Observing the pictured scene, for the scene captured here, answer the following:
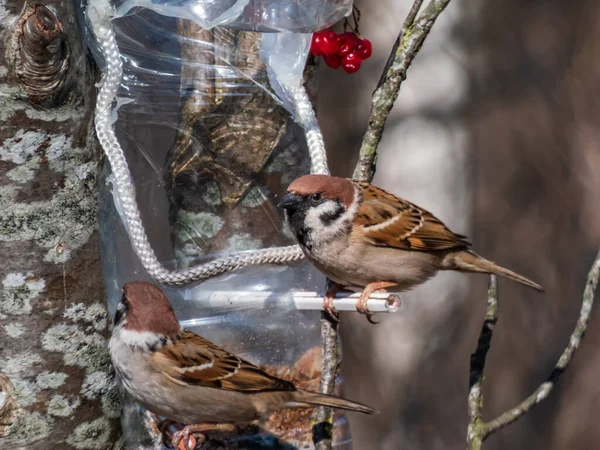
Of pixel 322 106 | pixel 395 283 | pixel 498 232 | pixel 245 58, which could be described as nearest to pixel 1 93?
pixel 245 58

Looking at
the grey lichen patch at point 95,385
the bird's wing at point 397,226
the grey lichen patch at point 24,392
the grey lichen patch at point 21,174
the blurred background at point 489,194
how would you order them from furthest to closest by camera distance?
the blurred background at point 489,194 < the bird's wing at point 397,226 < the grey lichen patch at point 95,385 < the grey lichen patch at point 24,392 < the grey lichen patch at point 21,174

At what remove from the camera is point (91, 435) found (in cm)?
263

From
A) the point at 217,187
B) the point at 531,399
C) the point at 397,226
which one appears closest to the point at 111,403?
the point at 217,187

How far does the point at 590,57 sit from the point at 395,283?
146 inches

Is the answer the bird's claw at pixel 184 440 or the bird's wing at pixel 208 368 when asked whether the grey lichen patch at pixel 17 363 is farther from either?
the bird's claw at pixel 184 440

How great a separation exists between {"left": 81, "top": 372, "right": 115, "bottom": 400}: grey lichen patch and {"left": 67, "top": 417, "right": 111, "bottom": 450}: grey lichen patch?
0.26 feet

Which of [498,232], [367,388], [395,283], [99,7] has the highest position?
[99,7]

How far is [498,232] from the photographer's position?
19.1ft

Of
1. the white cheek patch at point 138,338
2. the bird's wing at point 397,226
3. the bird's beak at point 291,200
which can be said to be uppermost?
the bird's beak at point 291,200

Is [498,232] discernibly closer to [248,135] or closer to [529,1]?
[529,1]

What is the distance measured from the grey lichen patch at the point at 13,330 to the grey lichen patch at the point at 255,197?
91cm

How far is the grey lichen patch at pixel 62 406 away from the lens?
254cm

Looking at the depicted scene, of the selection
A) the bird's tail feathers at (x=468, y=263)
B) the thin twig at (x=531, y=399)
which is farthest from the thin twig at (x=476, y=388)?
the bird's tail feathers at (x=468, y=263)

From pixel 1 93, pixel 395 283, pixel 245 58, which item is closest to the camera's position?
pixel 1 93
